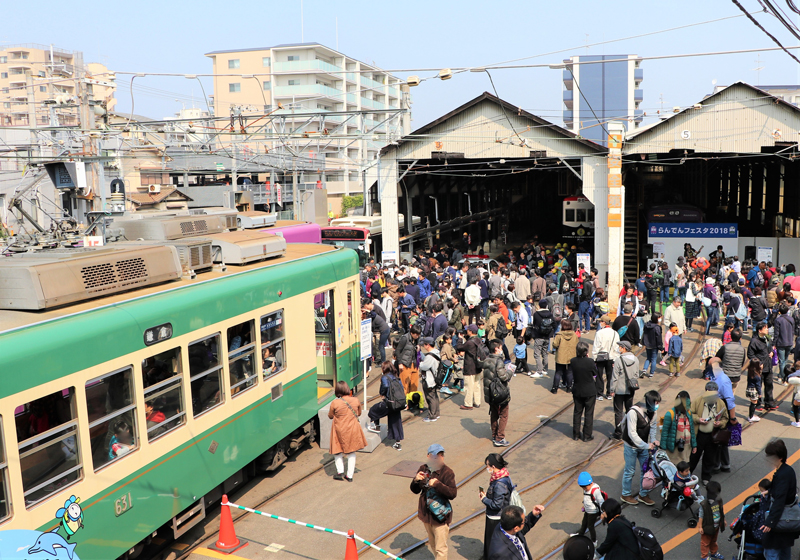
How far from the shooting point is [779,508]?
616 centimetres

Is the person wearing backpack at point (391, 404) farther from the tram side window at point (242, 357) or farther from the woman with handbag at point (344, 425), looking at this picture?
the tram side window at point (242, 357)

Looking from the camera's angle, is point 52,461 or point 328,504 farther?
point 328,504

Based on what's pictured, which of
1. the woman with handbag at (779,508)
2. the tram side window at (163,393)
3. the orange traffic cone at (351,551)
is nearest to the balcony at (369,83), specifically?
the tram side window at (163,393)

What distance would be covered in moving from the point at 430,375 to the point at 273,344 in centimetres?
335

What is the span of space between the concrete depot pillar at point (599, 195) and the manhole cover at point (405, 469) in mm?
14962

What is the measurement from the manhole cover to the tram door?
5.28ft

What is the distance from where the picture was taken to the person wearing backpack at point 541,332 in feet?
45.0

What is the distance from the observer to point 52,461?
537cm

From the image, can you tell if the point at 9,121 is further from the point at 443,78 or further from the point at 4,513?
the point at 4,513

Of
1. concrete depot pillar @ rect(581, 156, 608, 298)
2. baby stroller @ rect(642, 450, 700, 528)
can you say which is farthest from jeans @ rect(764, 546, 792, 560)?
concrete depot pillar @ rect(581, 156, 608, 298)

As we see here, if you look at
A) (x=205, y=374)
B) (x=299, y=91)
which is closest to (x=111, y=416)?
(x=205, y=374)

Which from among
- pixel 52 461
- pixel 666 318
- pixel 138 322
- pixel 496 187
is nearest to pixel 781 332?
pixel 666 318

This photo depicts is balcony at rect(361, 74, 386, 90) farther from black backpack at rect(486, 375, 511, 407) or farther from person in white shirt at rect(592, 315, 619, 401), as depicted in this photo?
black backpack at rect(486, 375, 511, 407)

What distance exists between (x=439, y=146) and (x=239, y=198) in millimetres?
13334
